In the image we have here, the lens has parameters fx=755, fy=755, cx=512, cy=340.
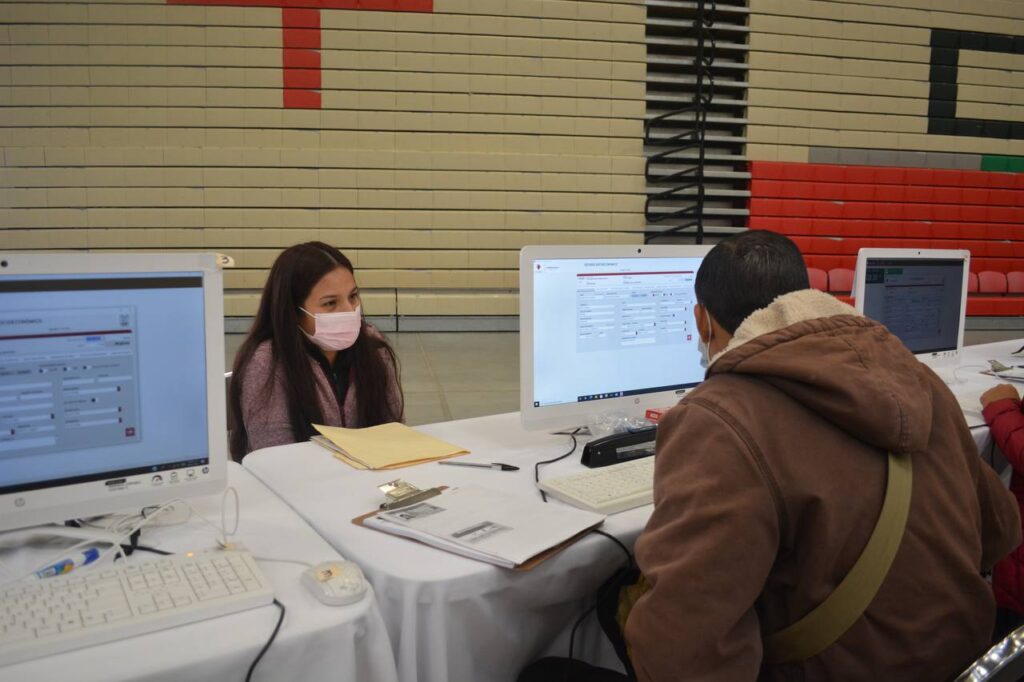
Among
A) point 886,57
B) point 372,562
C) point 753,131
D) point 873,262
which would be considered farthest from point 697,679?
point 886,57

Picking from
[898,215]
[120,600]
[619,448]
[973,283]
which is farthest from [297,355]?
[973,283]

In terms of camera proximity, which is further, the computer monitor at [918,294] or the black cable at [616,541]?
the computer monitor at [918,294]

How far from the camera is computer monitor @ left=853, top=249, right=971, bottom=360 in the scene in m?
2.64

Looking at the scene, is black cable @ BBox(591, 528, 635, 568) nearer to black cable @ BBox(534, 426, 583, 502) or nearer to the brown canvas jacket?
black cable @ BBox(534, 426, 583, 502)

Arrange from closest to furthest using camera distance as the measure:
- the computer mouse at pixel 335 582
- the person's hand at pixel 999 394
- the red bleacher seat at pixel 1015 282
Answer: the computer mouse at pixel 335 582 → the person's hand at pixel 999 394 → the red bleacher seat at pixel 1015 282

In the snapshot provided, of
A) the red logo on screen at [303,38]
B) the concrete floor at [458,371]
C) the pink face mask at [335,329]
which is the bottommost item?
the concrete floor at [458,371]

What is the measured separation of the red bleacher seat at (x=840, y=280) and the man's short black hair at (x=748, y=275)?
762cm

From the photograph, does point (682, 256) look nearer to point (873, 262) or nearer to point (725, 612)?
point (873, 262)

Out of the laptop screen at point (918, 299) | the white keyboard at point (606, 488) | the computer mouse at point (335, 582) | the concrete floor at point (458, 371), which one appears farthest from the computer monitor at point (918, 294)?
the concrete floor at point (458, 371)

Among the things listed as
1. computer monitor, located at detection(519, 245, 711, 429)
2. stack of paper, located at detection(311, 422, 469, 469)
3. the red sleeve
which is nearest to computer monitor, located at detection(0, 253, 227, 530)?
stack of paper, located at detection(311, 422, 469, 469)

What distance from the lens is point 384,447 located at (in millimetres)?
1884

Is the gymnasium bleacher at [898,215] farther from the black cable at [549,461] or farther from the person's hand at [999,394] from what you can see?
the black cable at [549,461]

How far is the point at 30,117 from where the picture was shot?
282 inches

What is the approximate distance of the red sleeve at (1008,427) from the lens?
1945 mm
